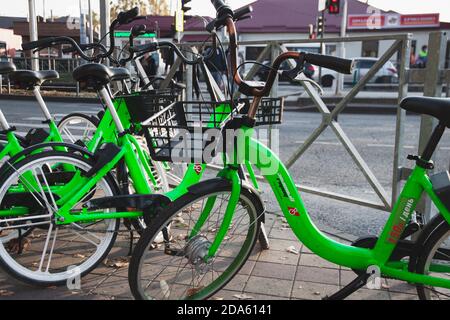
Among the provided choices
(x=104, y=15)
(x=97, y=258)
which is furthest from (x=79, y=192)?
(x=104, y=15)

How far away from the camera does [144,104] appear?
3307mm

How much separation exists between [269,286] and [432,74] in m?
1.74

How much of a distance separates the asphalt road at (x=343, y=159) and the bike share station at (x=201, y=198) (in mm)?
936

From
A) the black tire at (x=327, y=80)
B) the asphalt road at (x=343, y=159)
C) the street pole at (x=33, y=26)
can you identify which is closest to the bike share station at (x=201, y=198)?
the asphalt road at (x=343, y=159)

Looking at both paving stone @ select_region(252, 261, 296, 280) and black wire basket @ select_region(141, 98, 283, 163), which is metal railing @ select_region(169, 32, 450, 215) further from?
paving stone @ select_region(252, 261, 296, 280)

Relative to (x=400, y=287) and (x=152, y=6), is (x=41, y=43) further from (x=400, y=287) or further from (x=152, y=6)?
(x=152, y=6)

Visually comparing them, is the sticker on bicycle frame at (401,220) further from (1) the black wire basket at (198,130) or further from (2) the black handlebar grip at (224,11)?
(2) the black handlebar grip at (224,11)

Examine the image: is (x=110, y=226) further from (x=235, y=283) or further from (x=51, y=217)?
(x=235, y=283)

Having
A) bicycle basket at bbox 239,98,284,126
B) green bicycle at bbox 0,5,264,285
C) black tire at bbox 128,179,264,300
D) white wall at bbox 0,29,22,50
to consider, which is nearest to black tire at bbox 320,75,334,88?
green bicycle at bbox 0,5,264,285

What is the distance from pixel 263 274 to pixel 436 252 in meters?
1.15

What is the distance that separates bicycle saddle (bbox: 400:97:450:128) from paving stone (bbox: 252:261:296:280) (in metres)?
→ 1.38

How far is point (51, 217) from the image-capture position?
2.73m

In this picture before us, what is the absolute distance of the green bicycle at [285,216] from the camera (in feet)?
7.34

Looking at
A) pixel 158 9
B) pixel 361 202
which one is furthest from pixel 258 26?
pixel 361 202
